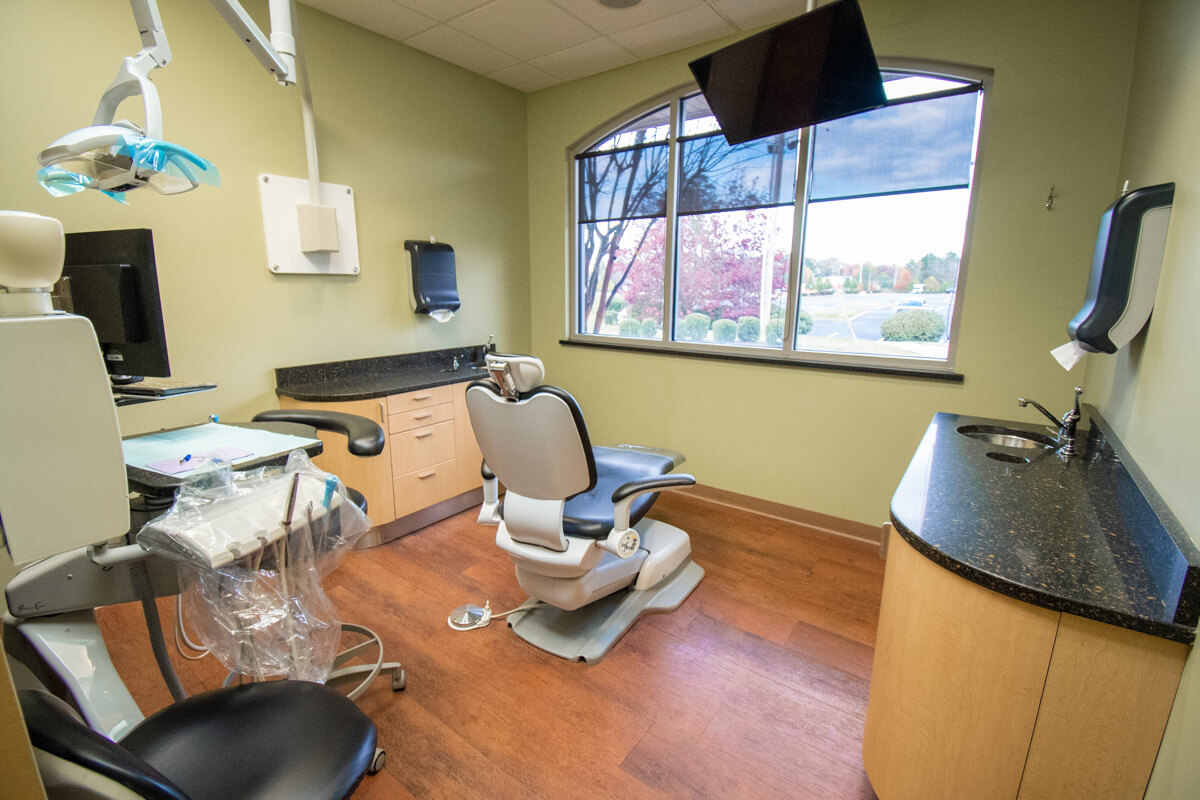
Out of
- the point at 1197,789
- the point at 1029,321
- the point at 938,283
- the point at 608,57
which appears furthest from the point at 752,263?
the point at 1197,789

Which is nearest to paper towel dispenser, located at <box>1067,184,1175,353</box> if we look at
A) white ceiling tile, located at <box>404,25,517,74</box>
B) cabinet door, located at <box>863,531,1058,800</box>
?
cabinet door, located at <box>863,531,1058,800</box>

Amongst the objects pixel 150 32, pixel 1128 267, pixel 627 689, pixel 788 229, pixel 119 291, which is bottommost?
pixel 627 689

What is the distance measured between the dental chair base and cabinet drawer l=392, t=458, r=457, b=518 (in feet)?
3.53

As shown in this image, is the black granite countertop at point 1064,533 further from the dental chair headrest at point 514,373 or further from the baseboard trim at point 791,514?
the baseboard trim at point 791,514

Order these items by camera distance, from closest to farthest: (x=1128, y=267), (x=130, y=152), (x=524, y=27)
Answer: (x=130, y=152) → (x=1128, y=267) → (x=524, y=27)

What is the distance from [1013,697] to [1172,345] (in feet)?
2.98

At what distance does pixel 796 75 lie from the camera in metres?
1.87

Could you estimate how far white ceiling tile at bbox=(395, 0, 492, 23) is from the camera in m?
2.58

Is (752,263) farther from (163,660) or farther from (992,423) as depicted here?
(163,660)

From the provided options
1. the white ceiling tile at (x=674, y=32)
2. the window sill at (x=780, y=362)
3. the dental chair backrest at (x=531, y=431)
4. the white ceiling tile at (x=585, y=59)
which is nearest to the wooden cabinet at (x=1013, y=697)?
the dental chair backrest at (x=531, y=431)

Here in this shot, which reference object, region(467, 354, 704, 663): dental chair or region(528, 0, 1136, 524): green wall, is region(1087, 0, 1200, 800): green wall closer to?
region(528, 0, 1136, 524): green wall

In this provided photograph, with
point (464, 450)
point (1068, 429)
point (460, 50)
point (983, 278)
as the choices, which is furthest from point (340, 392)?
point (983, 278)

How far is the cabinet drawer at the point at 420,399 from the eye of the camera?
9.09 feet

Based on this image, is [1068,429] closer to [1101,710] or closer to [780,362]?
[1101,710]
